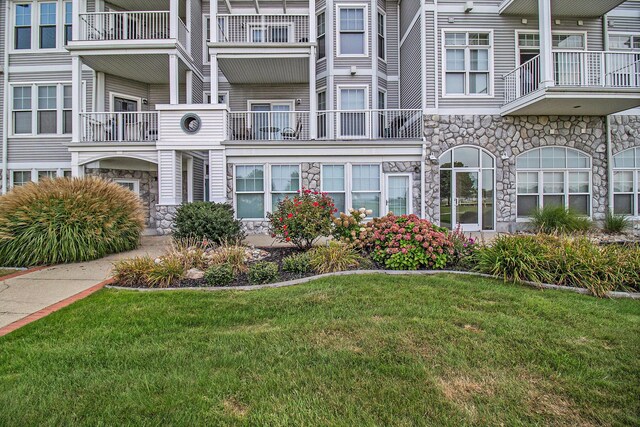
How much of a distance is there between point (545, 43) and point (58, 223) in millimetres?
14260

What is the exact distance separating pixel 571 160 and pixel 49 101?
2017 centimetres

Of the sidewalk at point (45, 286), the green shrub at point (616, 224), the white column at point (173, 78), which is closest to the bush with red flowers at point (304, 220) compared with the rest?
→ the sidewalk at point (45, 286)

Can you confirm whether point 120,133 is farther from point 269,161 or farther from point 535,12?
point 535,12

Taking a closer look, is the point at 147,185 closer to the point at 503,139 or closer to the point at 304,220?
the point at 304,220

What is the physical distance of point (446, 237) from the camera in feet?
20.9

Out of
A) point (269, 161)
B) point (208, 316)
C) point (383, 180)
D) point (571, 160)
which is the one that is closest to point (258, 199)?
point (269, 161)

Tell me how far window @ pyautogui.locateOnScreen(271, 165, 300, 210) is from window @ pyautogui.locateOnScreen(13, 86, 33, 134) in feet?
34.1

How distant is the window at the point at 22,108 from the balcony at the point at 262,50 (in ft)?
26.2

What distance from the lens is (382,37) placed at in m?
14.1

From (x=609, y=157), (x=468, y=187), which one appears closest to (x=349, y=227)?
(x=468, y=187)

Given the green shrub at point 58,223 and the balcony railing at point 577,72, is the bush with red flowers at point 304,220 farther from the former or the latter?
the balcony railing at point 577,72

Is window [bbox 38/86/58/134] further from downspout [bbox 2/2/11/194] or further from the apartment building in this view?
the apartment building

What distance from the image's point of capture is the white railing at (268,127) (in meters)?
12.3

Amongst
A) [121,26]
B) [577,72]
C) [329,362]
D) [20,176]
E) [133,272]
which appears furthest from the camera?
[20,176]
